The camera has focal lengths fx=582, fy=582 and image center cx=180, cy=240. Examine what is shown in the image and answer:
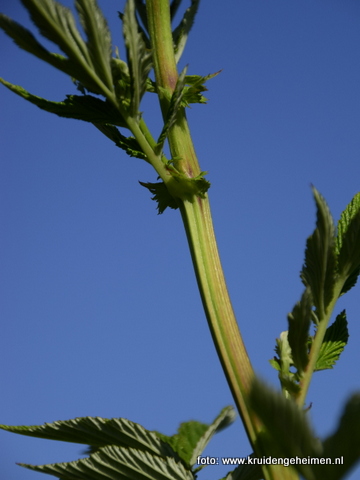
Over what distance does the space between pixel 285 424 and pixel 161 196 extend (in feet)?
3.05

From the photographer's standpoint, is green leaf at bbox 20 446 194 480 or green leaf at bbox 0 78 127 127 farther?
green leaf at bbox 0 78 127 127

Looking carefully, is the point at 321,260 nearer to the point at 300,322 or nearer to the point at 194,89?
the point at 300,322

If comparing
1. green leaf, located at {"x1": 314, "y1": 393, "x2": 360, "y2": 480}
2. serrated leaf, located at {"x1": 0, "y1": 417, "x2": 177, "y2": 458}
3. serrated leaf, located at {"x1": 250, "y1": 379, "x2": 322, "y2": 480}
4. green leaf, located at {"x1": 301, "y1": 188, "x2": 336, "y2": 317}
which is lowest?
green leaf, located at {"x1": 314, "y1": 393, "x2": 360, "y2": 480}

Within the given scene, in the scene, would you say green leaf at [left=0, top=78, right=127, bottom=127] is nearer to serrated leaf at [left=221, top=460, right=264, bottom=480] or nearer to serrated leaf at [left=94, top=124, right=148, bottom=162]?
serrated leaf at [left=94, top=124, right=148, bottom=162]

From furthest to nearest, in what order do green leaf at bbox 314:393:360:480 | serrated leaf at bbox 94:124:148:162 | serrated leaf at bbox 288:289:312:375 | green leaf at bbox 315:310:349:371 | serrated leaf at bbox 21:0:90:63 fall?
1. serrated leaf at bbox 94:124:148:162
2. green leaf at bbox 315:310:349:371
3. serrated leaf at bbox 21:0:90:63
4. serrated leaf at bbox 288:289:312:375
5. green leaf at bbox 314:393:360:480

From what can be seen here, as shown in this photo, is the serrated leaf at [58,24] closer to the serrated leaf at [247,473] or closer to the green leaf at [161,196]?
the green leaf at [161,196]

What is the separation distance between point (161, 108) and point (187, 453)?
980mm

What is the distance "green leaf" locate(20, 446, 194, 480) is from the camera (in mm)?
1410

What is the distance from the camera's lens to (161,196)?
5.76ft

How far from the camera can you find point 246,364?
146cm

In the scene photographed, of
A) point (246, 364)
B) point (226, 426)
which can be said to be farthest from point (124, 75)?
point (226, 426)

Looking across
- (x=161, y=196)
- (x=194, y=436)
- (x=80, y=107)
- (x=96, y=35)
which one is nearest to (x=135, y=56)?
(x=96, y=35)

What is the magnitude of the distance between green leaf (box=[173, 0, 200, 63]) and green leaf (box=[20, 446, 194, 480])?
1164 mm

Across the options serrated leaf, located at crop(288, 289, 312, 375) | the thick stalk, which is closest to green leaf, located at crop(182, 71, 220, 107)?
the thick stalk
